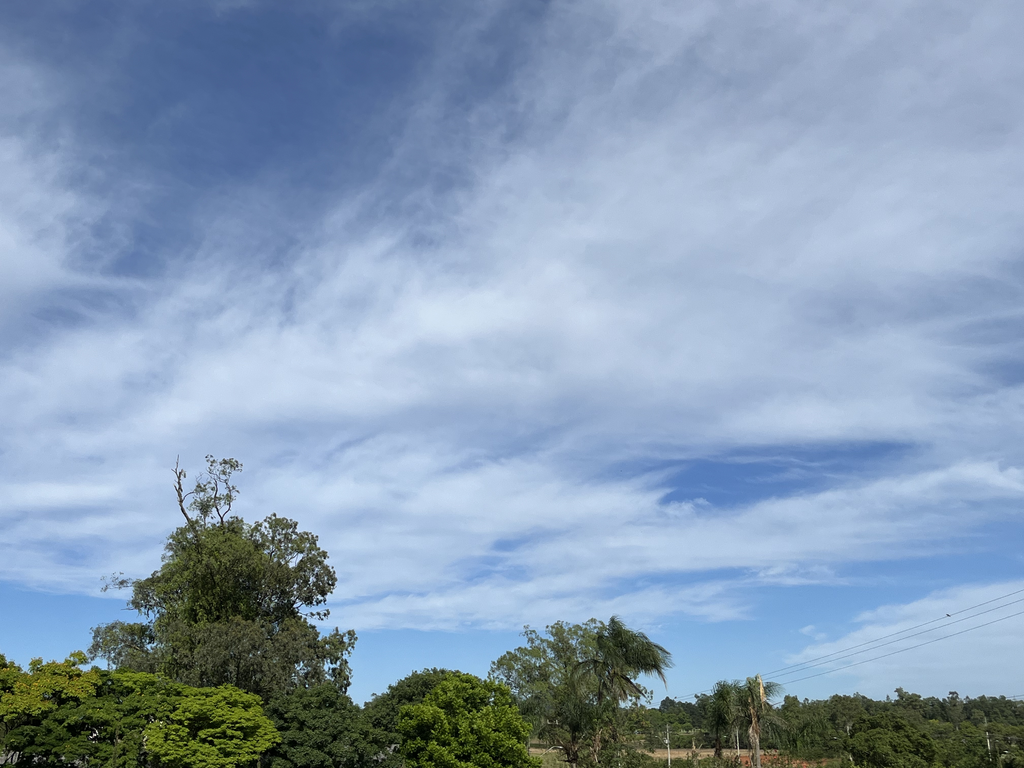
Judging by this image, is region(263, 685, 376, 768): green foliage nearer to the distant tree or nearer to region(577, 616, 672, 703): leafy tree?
the distant tree

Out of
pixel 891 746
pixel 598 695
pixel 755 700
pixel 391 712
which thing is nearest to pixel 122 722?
pixel 391 712

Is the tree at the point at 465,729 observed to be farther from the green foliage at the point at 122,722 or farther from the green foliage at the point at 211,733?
the green foliage at the point at 122,722

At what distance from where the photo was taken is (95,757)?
3111cm

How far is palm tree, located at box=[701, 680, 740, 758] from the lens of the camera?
49531 mm

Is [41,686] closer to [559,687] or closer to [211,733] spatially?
[211,733]

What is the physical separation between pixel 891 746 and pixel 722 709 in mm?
18381

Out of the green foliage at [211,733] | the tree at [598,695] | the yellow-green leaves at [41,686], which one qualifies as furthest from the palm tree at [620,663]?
the yellow-green leaves at [41,686]

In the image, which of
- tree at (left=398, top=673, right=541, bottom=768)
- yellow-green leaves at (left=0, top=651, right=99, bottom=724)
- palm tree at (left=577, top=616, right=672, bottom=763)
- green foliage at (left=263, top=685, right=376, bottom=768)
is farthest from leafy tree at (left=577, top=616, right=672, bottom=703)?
yellow-green leaves at (left=0, top=651, right=99, bottom=724)

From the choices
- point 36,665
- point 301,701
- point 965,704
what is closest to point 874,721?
point 301,701

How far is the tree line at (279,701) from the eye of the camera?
105 ft

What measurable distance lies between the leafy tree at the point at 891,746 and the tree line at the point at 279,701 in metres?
0.13

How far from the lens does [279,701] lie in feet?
122

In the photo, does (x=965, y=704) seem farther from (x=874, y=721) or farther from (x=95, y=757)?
(x=95, y=757)

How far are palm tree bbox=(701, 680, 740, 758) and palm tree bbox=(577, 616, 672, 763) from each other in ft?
32.2
